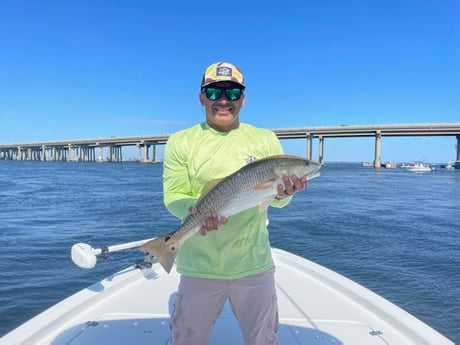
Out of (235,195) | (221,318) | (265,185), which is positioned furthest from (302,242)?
(235,195)

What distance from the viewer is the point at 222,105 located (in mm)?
3055

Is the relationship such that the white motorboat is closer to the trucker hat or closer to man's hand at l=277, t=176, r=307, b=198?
man's hand at l=277, t=176, r=307, b=198

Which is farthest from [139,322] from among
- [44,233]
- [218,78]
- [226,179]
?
[44,233]

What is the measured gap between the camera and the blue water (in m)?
8.85

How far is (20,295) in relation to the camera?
334 inches

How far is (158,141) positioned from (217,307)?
119 m

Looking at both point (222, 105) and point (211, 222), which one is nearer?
point (211, 222)

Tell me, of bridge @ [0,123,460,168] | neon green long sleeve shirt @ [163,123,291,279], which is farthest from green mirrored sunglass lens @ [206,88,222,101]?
bridge @ [0,123,460,168]

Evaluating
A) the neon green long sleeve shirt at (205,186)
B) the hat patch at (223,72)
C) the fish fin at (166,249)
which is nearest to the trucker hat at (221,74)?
the hat patch at (223,72)

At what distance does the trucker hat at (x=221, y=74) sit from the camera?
3004 millimetres

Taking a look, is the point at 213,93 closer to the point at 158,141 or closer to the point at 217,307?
the point at 217,307

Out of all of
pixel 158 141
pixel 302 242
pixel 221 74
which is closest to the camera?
pixel 221 74

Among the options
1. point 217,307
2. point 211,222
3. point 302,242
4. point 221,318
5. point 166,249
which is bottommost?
point 302,242

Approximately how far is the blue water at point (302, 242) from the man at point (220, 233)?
19.2ft
